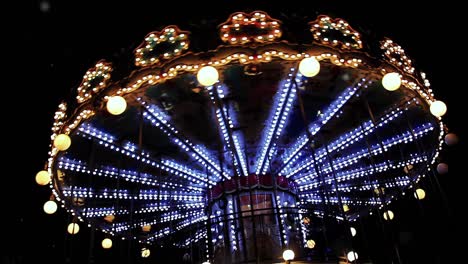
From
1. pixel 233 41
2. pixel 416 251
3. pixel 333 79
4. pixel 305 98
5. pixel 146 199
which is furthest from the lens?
pixel 416 251

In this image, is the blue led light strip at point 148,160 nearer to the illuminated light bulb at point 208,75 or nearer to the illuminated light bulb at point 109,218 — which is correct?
the illuminated light bulb at point 208,75

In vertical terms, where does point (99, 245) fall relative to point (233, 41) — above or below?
below

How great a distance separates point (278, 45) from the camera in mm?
7035

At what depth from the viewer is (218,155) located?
11.0 meters

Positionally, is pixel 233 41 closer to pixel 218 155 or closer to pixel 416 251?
pixel 218 155

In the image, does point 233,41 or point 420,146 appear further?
point 420,146

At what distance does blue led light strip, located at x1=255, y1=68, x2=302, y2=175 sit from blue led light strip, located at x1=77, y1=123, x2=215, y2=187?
1.62 metres

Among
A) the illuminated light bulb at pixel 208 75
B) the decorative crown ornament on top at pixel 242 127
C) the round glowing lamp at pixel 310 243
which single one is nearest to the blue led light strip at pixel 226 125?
the decorative crown ornament on top at pixel 242 127

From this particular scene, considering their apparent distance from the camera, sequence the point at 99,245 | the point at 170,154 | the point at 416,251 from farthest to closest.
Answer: the point at 99,245, the point at 416,251, the point at 170,154

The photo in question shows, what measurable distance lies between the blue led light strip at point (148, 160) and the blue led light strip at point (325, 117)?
236 centimetres

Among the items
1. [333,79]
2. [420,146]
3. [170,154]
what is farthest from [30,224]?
[420,146]

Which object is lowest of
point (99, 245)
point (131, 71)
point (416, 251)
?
point (416, 251)

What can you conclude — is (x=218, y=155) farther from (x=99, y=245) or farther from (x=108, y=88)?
(x=99, y=245)

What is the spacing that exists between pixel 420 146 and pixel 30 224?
13.4m
